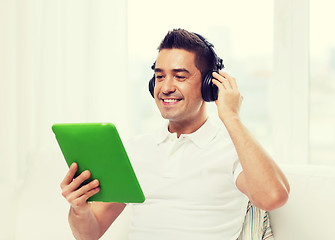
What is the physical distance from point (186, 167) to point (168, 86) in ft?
0.92

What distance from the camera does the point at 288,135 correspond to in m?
2.33

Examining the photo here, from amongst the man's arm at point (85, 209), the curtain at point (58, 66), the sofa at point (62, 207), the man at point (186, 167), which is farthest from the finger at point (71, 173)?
the curtain at point (58, 66)

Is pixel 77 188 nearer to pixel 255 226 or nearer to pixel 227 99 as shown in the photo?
pixel 227 99

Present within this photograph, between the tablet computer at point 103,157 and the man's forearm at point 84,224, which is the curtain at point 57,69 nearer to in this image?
the man's forearm at point 84,224

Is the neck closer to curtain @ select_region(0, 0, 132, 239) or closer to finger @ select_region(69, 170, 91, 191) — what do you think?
finger @ select_region(69, 170, 91, 191)

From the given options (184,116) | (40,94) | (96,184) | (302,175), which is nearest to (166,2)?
(40,94)

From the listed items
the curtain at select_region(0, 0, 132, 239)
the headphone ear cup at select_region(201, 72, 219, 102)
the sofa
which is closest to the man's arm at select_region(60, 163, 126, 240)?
the sofa

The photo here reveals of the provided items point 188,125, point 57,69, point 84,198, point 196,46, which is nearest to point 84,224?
point 84,198

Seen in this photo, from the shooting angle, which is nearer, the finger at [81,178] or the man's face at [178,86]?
the finger at [81,178]

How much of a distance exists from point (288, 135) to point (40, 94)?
142cm

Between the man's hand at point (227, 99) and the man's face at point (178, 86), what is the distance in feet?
0.46

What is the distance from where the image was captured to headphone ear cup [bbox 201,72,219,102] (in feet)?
4.77

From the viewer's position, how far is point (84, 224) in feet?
5.00

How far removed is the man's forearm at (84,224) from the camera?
149 centimetres
